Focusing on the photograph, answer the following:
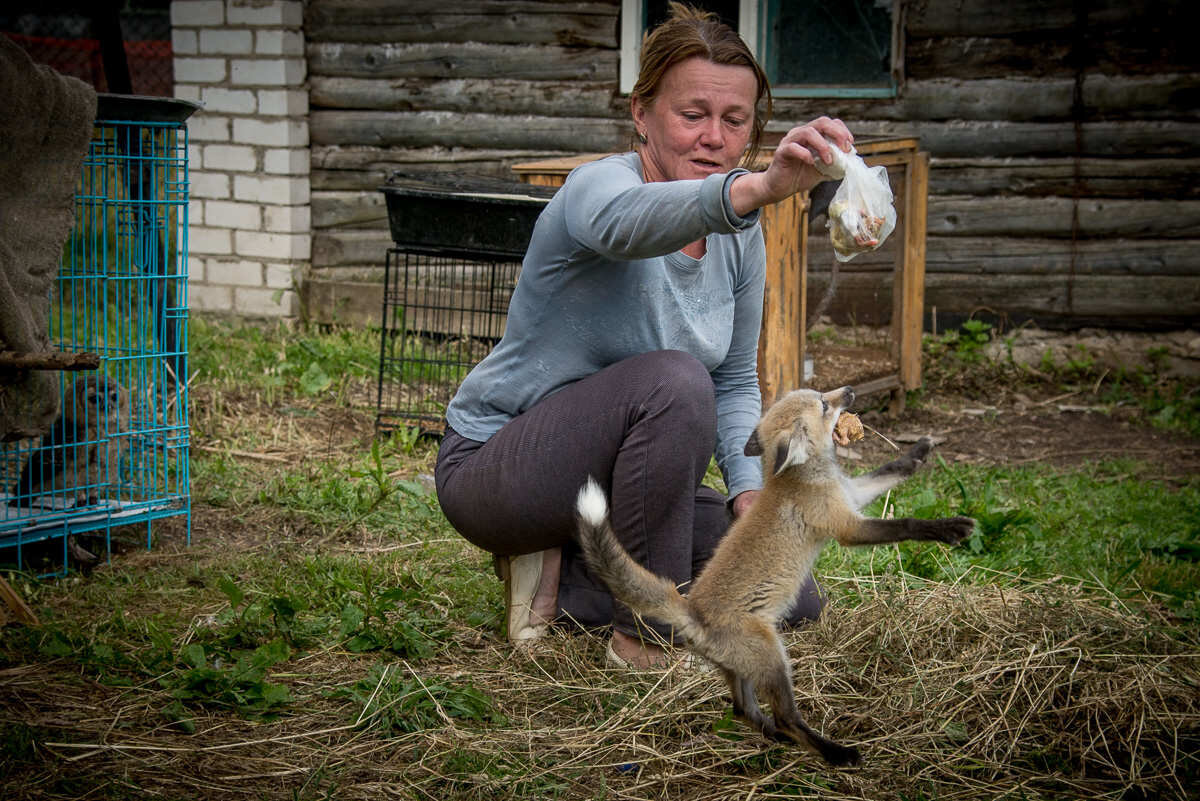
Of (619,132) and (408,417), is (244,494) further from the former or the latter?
(619,132)

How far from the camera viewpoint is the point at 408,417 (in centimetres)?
616

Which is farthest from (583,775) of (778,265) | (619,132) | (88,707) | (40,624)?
(619,132)

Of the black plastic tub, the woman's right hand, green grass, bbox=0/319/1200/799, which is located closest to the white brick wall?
green grass, bbox=0/319/1200/799

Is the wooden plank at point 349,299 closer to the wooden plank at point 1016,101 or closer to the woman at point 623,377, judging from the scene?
the wooden plank at point 1016,101

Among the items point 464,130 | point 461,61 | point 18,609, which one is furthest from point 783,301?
point 461,61

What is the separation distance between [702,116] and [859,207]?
28.0 inches

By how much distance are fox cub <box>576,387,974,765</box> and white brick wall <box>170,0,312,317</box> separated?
6506 millimetres

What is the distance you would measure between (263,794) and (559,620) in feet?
3.73

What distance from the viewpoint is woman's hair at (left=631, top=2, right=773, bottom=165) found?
308 cm

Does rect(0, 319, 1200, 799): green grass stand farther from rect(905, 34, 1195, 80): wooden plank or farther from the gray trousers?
rect(905, 34, 1195, 80): wooden plank

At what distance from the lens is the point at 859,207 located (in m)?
2.56

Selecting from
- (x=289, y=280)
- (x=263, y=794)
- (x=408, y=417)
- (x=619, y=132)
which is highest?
(x=619, y=132)

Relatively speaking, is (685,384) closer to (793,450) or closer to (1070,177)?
(793,450)

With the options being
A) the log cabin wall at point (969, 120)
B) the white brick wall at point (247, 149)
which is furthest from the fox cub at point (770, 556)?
the white brick wall at point (247, 149)
